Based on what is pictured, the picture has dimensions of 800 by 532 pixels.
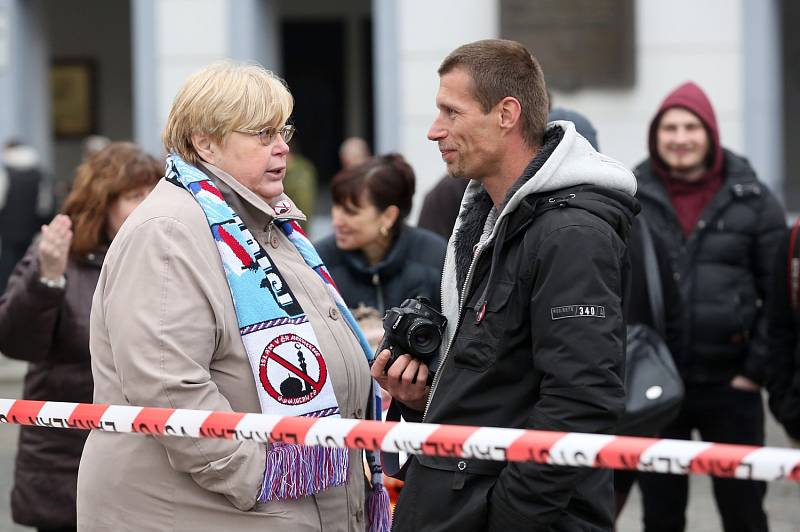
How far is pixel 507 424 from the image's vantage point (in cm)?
287

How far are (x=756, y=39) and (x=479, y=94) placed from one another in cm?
761

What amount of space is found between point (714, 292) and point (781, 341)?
0.46 meters

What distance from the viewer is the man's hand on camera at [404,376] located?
3088mm

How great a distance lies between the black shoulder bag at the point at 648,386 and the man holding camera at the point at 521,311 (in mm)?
1230

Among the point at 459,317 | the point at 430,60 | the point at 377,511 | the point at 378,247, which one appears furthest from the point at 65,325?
the point at 430,60


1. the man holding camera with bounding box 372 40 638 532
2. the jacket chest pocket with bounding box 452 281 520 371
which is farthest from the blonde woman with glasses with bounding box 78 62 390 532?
the jacket chest pocket with bounding box 452 281 520 371

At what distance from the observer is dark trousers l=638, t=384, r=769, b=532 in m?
4.92

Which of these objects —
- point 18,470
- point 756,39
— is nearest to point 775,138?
point 756,39

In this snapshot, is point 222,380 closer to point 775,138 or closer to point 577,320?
point 577,320

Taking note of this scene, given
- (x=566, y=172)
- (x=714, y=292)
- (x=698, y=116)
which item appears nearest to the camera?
(x=566, y=172)

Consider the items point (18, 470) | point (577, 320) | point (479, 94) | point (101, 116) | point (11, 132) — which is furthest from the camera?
point (101, 116)

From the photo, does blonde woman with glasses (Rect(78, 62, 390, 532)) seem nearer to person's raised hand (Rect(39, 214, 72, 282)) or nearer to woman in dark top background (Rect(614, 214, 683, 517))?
person's raised hand (Rect(39, 214, 72, 282))

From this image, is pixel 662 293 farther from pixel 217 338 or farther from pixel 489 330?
pixel 217 338

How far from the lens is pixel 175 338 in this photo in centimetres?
287
